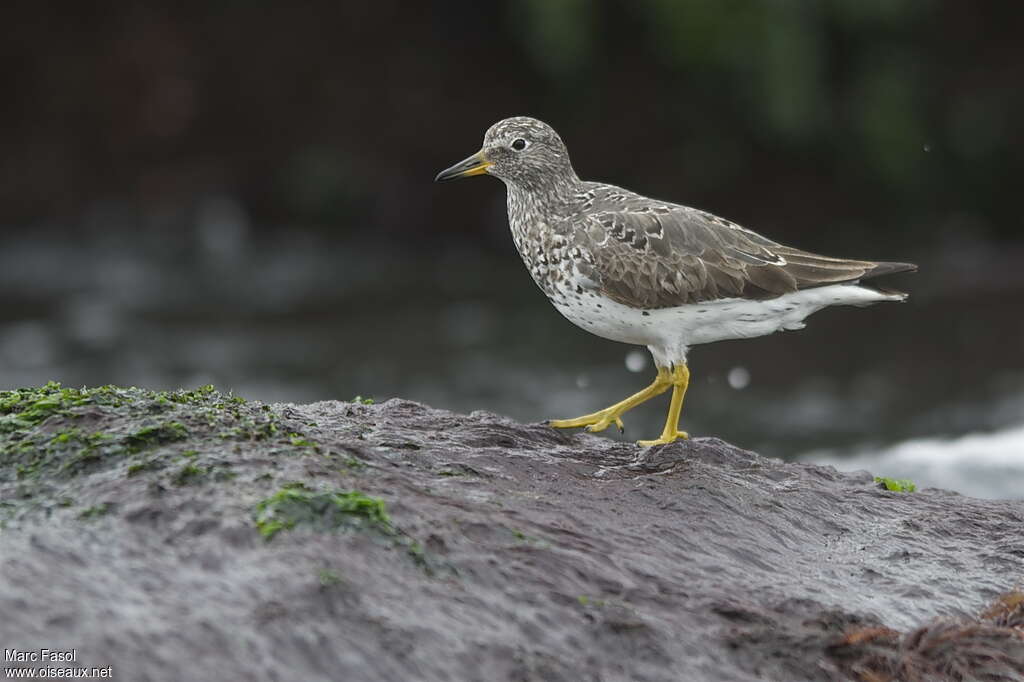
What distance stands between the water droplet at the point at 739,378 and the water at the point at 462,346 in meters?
0.03

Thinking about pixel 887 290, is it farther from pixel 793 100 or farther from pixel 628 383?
pixel 793 100

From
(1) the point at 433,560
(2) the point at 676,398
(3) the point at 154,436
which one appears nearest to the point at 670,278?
(2) the point at 676,398

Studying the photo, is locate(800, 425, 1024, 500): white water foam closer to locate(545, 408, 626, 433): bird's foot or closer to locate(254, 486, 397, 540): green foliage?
locate(545, 408, 626, 433): bird's foot

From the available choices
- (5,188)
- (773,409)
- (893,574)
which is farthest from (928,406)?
(5,188)

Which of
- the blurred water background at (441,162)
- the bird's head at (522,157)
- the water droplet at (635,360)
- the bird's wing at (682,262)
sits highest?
the blurred water background at (441,162)

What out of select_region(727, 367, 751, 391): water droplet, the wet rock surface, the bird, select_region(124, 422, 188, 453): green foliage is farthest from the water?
select_region(124, 422, 188, 453): green foliage

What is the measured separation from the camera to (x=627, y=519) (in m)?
4.66

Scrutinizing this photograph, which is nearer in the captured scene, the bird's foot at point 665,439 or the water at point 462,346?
the bird's foot at point 665,439

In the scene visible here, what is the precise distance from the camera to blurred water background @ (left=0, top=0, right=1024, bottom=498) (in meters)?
13.8

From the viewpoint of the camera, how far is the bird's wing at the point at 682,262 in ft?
20.0

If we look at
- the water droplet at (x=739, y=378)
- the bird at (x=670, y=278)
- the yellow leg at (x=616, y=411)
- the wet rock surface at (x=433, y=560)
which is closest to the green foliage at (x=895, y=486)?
the wet rock surface at (x=433, y=560)

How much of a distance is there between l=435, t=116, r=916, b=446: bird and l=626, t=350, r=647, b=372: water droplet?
17.8ft

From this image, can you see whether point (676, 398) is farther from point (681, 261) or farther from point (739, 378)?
point (739, 378)

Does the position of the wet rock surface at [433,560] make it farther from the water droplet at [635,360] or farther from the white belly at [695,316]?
the water droplet at [635,360]
